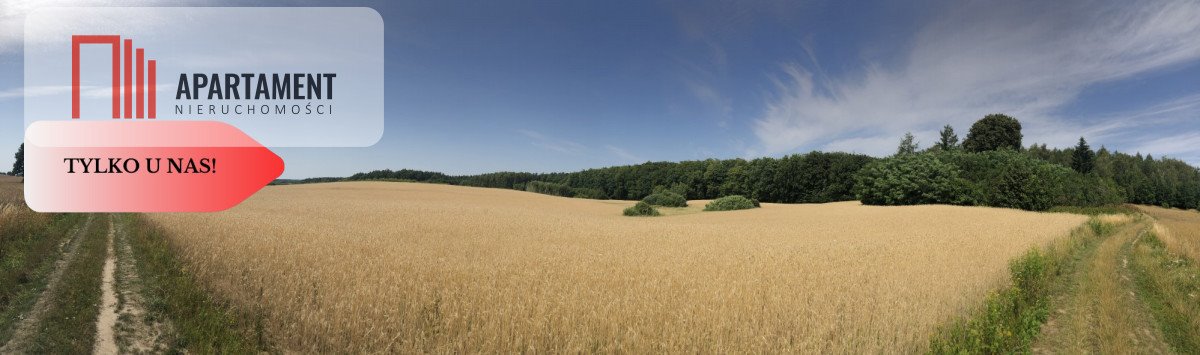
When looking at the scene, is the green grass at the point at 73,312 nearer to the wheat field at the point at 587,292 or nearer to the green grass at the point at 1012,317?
the wheat field at the point at 587,292

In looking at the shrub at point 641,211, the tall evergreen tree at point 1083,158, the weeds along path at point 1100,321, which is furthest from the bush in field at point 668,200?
the tall evergreen tree at point 1083,158

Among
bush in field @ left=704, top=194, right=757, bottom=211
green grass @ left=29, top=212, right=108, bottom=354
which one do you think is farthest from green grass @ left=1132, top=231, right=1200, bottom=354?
bush in field @ left=704, top=194, right=757, bottom=211

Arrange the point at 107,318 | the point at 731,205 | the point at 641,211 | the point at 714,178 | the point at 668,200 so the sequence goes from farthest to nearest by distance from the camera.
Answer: the point at 714,178, the point at 668,200, the point at 731,205, the point at 641,211, the point at 107,318

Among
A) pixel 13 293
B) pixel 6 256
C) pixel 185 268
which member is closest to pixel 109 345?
pixel 185 268

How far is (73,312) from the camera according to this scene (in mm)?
7727

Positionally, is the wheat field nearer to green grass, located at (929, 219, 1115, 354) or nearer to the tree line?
green grass, located at (929, 219, 1115, 354)

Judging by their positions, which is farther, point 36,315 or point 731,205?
point 731,205

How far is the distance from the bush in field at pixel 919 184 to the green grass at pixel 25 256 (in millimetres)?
67799

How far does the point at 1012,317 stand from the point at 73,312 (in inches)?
598

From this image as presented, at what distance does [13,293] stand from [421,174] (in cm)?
10965

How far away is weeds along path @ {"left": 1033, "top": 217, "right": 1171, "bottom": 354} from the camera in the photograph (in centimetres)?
691

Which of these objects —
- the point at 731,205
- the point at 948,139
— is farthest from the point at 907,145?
the point at 731,205

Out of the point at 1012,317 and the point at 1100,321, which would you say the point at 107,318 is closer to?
the point at 1012,317

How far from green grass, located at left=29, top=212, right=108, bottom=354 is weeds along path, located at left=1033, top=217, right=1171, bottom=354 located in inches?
533
